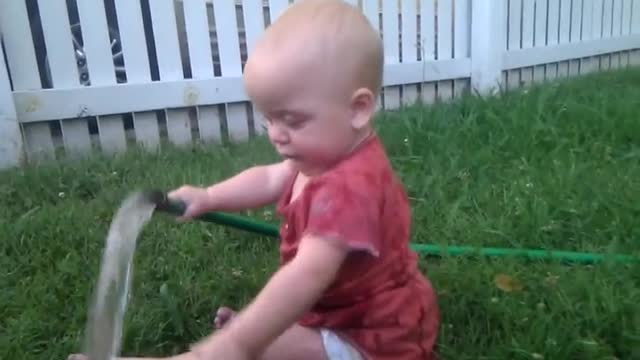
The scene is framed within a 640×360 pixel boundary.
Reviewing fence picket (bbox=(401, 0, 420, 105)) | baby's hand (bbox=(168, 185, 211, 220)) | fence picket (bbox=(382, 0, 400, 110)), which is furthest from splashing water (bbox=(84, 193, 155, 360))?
fence picket (bbox=(401, 0, 420, 105))

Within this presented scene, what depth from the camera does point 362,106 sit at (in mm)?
1362

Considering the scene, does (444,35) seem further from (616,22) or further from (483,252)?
(483,252)

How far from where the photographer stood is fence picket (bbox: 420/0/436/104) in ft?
17.0

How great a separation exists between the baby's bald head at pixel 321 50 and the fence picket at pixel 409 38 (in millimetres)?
3772

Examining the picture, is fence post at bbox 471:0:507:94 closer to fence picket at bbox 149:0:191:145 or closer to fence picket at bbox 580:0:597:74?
fence picket at bbox 580:0:597:74

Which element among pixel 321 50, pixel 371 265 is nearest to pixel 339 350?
pixel 371 265

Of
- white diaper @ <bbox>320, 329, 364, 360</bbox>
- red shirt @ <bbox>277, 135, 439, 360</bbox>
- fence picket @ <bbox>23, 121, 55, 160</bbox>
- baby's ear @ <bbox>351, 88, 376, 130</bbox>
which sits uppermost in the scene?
baby's ear @ <bbox>351, 88, 376, 130</bbox>

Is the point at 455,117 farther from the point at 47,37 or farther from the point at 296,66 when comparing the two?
the point at 296,66

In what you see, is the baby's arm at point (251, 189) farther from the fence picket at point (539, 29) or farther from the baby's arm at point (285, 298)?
the fence picket at point (539, 29)

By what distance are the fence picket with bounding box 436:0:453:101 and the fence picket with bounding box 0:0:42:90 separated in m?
2.73

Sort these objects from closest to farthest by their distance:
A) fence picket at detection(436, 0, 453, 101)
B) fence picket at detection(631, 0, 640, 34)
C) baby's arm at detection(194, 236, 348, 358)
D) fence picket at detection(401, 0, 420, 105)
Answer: baby's arm at detection(194, 236, 348, 358)
fence picket at detection(401, 0, 420, 105)
fence picket at detection(436, 0, 453, 101)
fence picket at detection(631, 0, 640, 34)

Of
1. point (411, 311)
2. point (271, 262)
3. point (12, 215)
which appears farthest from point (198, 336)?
point (12, 215)

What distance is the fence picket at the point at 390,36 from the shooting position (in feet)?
16.3

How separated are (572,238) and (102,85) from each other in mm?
2585
